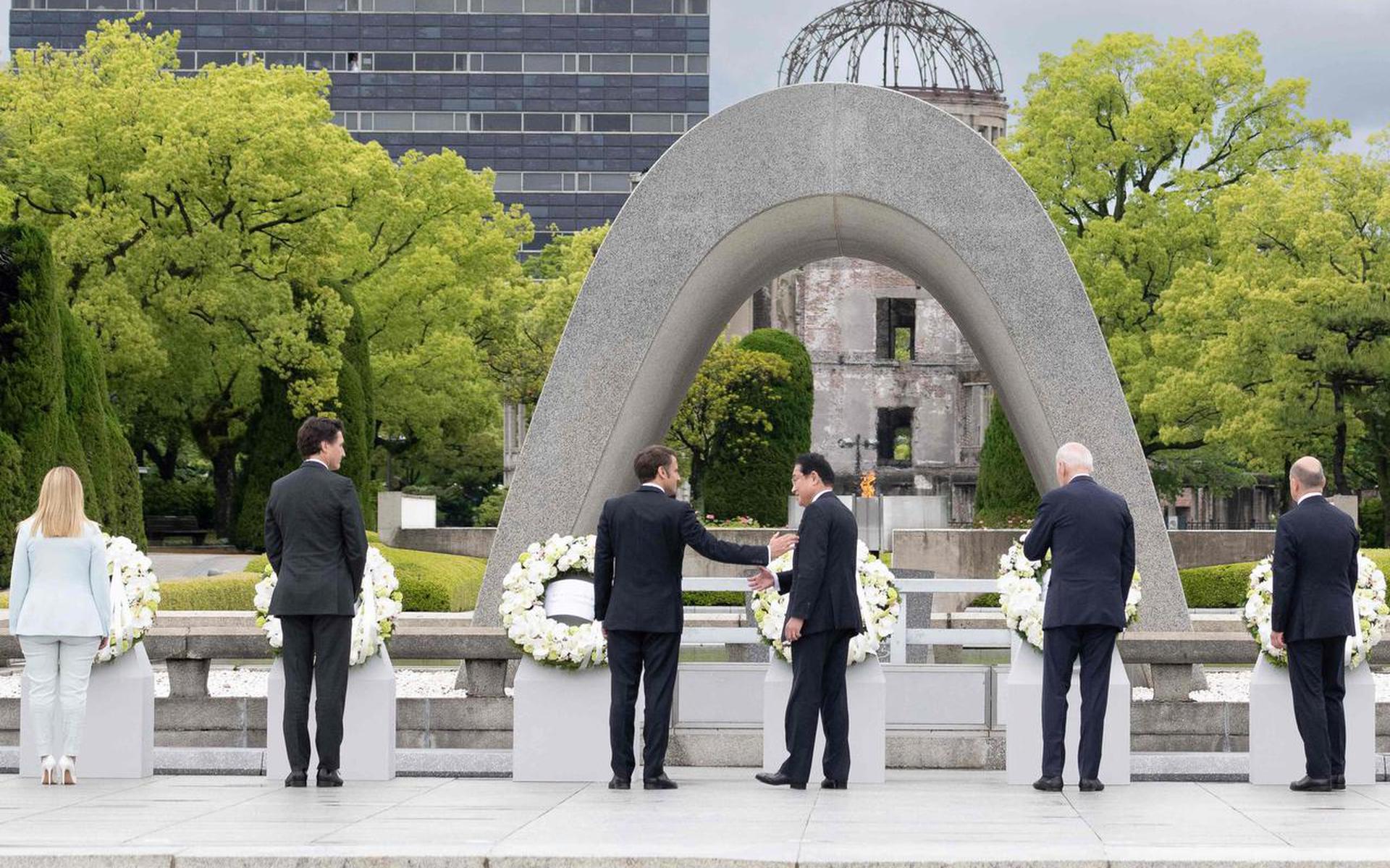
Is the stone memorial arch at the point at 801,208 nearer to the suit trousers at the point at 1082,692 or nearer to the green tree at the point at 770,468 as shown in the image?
the suit trousers at the point at 1082,692

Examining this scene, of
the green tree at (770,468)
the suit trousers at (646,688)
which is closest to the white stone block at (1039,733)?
the suit trousers at (646,688)

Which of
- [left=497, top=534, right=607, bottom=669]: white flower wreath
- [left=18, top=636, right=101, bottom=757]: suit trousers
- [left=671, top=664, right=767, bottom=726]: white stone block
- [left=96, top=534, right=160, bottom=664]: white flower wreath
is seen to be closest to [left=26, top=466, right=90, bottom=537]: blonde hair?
[left=96, top=534, right=160, bottom=664]: white flower wreath

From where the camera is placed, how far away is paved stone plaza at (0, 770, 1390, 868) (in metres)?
6.39

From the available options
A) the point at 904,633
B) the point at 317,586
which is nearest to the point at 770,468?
the point at 904,633

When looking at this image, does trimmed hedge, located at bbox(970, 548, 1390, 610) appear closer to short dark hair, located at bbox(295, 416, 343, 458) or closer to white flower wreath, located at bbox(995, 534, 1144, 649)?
white flower wreath, located at bbox(995, 534, 1144, 649)

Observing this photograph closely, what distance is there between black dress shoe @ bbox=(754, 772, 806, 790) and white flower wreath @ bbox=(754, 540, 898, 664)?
65 centimetres

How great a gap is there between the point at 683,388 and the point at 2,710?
658cm

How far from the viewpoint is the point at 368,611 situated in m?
9.27

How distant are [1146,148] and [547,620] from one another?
1165 inches

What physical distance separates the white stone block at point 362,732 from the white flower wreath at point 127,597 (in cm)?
86

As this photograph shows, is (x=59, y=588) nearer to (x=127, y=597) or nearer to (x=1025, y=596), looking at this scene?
(x=127, y=597)

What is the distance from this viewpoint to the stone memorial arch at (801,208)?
12633mm

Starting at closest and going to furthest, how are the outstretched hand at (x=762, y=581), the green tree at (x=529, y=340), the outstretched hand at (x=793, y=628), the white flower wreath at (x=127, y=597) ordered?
1. the outstretched hand at (x=793, y=628)
2. the outstretched hand at (x=762, y=581)
3. the white flower wreath at (x=127, y=597)
4. the green tree at (x=529, y=340)

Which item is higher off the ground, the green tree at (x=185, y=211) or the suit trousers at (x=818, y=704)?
the green tree at (x=185, y=211)
